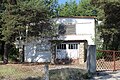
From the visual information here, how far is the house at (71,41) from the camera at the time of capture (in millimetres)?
38406

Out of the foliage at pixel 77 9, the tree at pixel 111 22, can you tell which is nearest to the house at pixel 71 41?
the tree at pixel 111 22

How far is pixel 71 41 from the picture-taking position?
38.9 meters

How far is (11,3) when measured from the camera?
31250 millimetres

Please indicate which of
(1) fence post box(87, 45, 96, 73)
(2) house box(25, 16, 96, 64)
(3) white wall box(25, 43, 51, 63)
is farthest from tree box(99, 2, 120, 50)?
(1) fence post box(87, 45, 96, 73)

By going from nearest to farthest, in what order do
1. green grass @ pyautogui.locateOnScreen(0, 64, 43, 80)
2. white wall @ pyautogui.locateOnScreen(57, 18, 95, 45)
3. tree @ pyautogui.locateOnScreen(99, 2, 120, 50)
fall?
1. green grass @ pyautogui.locateOnScreen(0, 64, 43, 80)
2. tree @ pyautogui.locateOnScreen(99, 2, 120, 50)
3. white wall @ pyautogui.locateOnScreen(57, 18, 95, 45)

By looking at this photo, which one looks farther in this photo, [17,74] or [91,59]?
[17,74]

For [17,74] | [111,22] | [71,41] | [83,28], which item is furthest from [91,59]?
[71,41]

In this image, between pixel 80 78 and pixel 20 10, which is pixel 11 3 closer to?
pixel 20 10

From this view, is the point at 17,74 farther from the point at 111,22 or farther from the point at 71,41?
the point at 71,41

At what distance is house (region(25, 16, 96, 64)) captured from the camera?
126ft

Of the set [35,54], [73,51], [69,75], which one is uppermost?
[69,75]

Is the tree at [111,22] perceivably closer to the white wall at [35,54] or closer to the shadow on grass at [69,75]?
the white wall at [35,54]

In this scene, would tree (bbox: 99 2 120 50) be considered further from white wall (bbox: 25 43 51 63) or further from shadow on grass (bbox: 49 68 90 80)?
shadow on grass (bbox: 49 68 90 80)

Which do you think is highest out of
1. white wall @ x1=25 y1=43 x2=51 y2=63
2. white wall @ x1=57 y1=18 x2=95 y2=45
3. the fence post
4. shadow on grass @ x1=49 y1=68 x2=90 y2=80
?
white wall @ x1=57 y1=18 x2=95 y2=45
